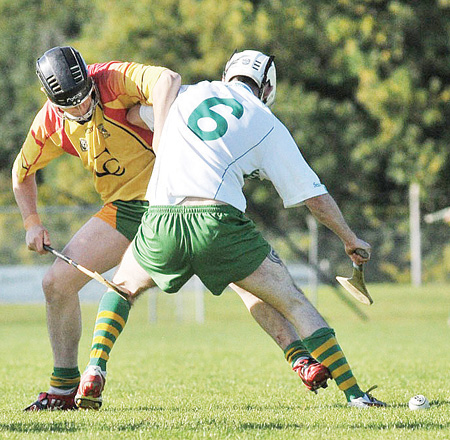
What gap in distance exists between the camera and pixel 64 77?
5.79 m

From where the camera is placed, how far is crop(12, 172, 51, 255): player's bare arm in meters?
6.27

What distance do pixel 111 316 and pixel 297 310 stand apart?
3.48ft

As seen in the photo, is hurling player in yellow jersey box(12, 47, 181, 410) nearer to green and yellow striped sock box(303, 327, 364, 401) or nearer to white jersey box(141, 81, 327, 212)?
white jersey box(141, 81, 327, 212)

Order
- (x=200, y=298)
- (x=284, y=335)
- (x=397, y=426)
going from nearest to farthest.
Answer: (x=397, y=426)
(x=284, y=335)
(x=200, y=298)

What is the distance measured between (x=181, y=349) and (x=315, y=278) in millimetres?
9596

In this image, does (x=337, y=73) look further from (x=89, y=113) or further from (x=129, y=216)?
(x=89, y=113)

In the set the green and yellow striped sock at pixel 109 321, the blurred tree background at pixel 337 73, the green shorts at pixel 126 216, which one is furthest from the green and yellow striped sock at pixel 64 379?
the blurred tree background at pixel 337 73

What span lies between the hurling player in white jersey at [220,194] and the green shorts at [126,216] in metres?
0.80

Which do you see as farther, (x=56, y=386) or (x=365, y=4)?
(x=365, y=4)

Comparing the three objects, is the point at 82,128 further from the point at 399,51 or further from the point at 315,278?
the point at 399,51

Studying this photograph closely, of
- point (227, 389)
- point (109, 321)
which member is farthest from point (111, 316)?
point (227, 389)

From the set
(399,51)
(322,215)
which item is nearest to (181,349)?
(322,215)

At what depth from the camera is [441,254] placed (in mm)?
23625

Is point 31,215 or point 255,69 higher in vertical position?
point 255,69
